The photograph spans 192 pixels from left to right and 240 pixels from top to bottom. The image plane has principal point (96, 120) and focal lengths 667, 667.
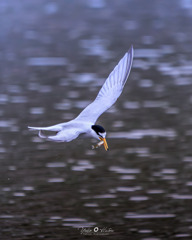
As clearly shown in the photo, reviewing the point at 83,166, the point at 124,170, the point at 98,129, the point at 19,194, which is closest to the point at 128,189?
the point at 124,170

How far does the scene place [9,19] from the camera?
26938mm

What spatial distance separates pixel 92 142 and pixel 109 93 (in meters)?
3.28

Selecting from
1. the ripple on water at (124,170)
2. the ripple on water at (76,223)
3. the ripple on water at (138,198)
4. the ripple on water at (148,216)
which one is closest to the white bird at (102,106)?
the ripple on water at (76,223)

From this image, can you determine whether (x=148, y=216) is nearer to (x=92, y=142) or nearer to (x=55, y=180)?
(x=55, y=180)

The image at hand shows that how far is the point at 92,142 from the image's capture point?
12.3 meters

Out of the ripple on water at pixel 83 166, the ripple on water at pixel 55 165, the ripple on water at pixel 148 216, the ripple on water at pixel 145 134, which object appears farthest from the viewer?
the ripple on water at pixel 145 134

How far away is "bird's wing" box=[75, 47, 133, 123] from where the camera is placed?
8875 mm

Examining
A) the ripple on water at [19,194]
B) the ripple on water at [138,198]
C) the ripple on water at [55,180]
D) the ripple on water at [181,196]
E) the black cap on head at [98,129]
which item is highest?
the black cap on head at [98,129]

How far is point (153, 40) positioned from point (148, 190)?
1213cm

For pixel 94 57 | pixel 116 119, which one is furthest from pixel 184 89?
pixel 94 57

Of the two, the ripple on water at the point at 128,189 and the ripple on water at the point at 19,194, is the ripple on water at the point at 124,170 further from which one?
the ripple on water at the point at 19,194

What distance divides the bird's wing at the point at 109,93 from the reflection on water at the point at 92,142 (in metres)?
1.60

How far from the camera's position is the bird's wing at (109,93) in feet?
29.1

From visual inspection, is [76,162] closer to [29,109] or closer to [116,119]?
[116,119]
